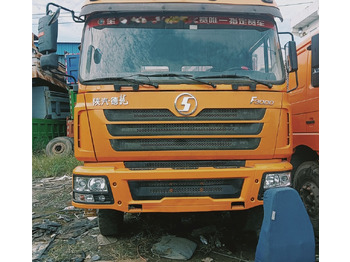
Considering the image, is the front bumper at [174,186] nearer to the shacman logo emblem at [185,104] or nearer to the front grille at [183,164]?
the front grille at [183,164]

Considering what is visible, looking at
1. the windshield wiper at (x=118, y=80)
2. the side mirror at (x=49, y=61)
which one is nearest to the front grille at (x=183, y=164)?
the windshield wiper at (x=118, y=80)

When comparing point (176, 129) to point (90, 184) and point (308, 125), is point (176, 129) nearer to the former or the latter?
point (90, 184)

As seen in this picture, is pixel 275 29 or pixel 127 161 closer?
pixel 127 161

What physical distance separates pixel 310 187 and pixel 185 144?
5.46 ft

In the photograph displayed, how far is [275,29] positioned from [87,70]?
1.85 m

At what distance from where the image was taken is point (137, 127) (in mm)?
2768

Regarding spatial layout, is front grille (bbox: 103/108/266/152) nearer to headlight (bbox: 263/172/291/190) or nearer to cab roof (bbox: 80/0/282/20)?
headlight (bbox: 263/172/291/190)

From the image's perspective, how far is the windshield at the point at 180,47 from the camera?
2.92 meters

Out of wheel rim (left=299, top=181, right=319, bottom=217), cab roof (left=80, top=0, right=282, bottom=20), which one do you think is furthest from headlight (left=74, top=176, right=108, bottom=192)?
wheel rim (left=299, top=181, right=319, bottom=217)

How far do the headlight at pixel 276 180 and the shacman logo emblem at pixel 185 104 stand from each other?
0.86 metres

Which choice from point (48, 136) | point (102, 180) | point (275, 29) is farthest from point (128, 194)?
point (48, 136)

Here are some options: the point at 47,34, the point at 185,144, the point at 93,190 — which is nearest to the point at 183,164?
the point at 185,144

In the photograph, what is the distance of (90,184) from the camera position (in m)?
2.75

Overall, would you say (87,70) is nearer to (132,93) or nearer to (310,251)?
(132,93)
